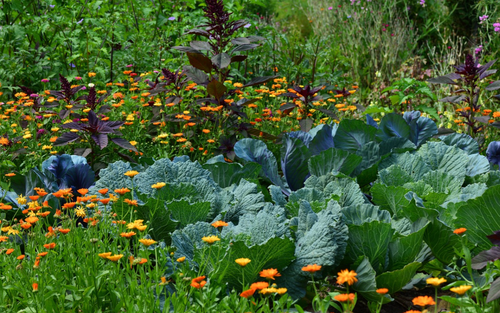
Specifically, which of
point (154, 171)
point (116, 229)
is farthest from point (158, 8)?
point (116, 229)

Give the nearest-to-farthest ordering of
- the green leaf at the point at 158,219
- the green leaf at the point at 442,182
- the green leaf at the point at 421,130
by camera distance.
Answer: the green leaf at the point at 158,219 < the green leaf at the point at 442,182 < the green leaf at the point at 421,130

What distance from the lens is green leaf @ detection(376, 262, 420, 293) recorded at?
5.92 ft

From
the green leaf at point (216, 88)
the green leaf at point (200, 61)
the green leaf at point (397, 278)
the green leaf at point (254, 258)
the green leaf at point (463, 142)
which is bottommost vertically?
the green leaf at point (397, 278)

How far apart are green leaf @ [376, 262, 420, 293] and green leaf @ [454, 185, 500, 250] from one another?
0.89ft

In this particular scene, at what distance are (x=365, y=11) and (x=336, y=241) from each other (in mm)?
7529

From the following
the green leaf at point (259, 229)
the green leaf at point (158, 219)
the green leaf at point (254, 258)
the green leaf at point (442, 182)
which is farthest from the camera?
the green leaf at point (442, 182)

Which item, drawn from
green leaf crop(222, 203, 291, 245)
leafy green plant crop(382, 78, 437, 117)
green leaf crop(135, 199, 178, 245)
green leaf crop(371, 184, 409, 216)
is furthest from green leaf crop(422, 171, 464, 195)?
leafy green plant crop(382, 78, 437, 117)

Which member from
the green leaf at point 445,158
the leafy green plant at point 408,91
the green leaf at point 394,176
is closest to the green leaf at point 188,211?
the green leaf at point 394,176

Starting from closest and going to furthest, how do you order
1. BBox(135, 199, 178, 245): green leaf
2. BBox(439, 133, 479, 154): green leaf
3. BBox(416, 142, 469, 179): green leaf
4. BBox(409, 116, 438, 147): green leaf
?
BBox(135, 199, 178, 245): green leaf → BBox(416, 142, 469, 179): green leaf → BBox(439, 133, 479, 154): green leaf → BBox(409, 116, 438, 147): green leaf

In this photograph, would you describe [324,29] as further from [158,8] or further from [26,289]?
[26,289]

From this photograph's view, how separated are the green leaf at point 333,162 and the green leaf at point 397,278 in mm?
737

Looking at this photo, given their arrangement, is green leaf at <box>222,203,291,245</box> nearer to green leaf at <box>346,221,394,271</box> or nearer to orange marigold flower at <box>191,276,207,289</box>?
green leaf at <box>346,221,394,271</box>

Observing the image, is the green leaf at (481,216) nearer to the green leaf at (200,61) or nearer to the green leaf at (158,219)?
the green leaf at (158,219)

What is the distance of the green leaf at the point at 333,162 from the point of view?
2.46 meters
